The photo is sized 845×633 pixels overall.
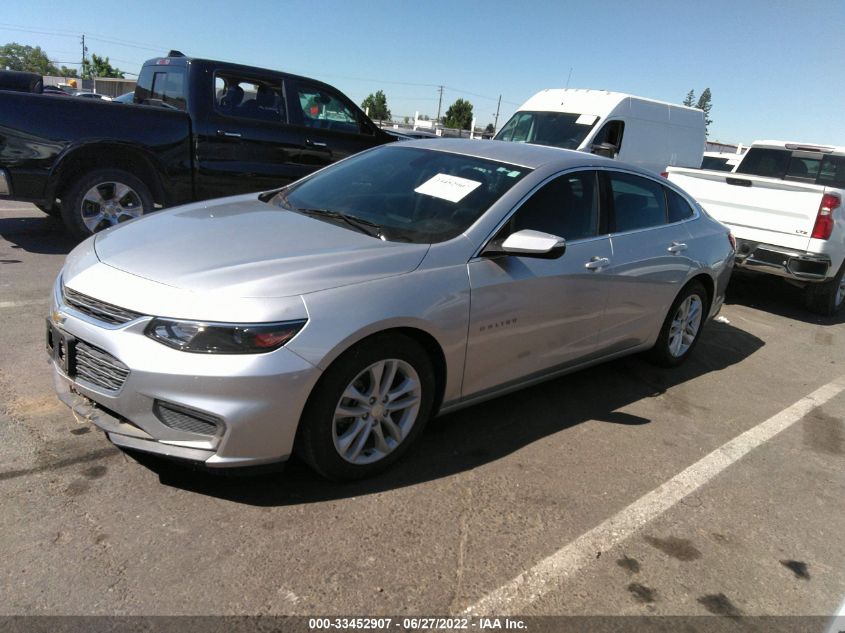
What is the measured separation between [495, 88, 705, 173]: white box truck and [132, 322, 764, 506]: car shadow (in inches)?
228

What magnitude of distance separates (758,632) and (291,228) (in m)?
2.70

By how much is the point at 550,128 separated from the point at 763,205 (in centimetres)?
485

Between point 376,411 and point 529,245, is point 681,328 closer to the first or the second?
point 529,245

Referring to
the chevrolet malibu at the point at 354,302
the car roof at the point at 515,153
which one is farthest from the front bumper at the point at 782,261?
the car roof at the point at 515,153

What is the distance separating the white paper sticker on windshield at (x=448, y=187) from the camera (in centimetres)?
357

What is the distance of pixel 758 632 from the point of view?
2.44m

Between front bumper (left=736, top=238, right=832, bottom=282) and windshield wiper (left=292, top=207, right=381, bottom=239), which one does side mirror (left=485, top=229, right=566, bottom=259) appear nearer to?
windshield wiper (left=292, top=207, right=381, bottom=239)

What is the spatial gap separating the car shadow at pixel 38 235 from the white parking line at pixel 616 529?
18.8ft

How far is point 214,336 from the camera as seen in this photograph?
2516mm

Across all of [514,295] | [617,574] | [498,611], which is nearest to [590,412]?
[514,295]

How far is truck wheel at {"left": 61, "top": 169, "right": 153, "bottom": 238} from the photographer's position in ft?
20.3

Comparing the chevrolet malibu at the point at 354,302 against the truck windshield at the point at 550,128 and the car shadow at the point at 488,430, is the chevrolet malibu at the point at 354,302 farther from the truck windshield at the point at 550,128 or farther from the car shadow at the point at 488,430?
the truck windshield at the point at 550,128

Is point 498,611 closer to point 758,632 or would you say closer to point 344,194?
point 758,632

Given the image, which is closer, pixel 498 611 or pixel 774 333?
pixel 498 611
